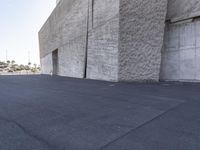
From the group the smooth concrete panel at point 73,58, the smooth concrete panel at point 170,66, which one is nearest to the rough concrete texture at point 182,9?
the smooth concrete panel at point 170,66

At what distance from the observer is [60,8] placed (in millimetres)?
19172

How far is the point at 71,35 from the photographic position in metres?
15.9

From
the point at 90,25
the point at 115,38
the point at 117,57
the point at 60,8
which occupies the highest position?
the point at 60,8

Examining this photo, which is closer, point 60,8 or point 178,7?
point 178,7

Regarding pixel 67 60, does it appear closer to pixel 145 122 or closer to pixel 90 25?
pixel 90 25

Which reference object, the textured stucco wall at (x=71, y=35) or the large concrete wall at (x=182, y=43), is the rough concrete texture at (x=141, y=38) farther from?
the textured stucco wall at (x=71, y=35)

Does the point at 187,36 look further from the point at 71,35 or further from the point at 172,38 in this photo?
the point at 71,35

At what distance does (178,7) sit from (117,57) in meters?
5.26

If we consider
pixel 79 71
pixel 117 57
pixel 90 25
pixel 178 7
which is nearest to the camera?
pixel 117 57

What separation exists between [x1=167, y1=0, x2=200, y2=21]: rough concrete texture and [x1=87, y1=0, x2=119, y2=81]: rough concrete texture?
3.81 m

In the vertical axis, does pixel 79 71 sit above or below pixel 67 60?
below

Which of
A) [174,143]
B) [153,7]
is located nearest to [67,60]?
[153,7]

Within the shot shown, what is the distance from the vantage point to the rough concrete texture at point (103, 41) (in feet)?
32.3

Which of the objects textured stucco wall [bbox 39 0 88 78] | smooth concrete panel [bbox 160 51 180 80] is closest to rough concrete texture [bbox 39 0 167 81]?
smooth concrete panel [bbox 160 51 180 80]
